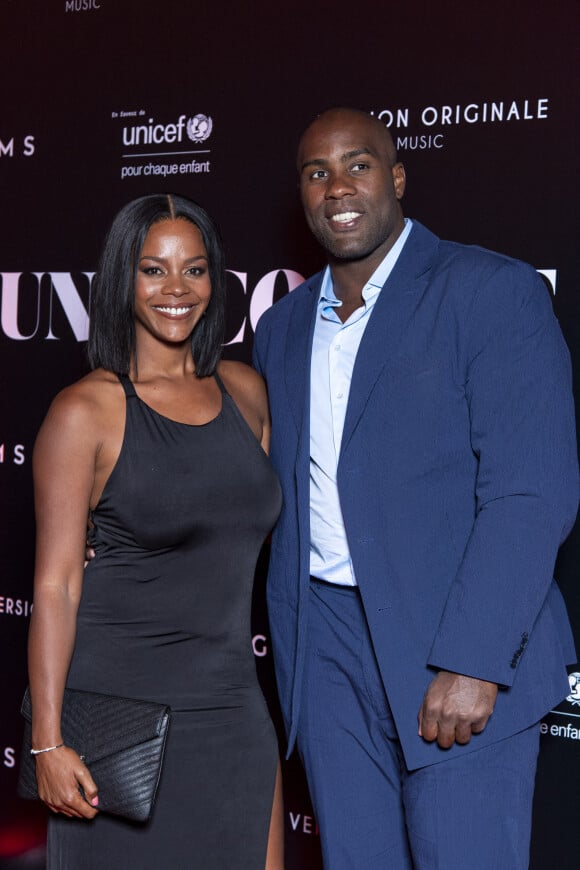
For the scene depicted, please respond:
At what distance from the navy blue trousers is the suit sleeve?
0.71ft

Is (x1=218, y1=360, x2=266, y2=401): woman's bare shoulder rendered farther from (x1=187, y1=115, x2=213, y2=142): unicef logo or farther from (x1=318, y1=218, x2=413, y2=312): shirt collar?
(x1=187, y1=115, x2=213, y2=142): unicef logo

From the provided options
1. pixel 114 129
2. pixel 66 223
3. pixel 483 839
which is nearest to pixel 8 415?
pixel 66 223

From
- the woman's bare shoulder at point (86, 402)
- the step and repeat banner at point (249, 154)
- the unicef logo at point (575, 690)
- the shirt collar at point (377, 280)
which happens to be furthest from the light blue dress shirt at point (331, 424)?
the unicef logo at point (575, 690)

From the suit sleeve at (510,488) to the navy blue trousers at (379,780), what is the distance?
0.71ft

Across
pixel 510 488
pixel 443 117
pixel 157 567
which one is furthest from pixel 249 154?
pixel 510 488

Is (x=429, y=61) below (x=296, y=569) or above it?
above

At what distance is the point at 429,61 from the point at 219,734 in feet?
5.60

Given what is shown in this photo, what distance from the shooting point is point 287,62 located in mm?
2881

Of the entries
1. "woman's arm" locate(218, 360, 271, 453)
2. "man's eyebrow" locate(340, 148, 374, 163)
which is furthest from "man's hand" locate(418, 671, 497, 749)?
"man's eyebrow" locate(340, 148, 374, 163)

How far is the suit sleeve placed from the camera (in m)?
1.77

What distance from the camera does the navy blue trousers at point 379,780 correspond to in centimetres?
189

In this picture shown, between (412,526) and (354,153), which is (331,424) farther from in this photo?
(354,153)

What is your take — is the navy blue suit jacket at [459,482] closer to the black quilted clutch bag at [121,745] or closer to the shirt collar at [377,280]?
the shirt collar at [377,280]

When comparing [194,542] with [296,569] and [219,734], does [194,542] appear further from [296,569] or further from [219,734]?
[219,734]
